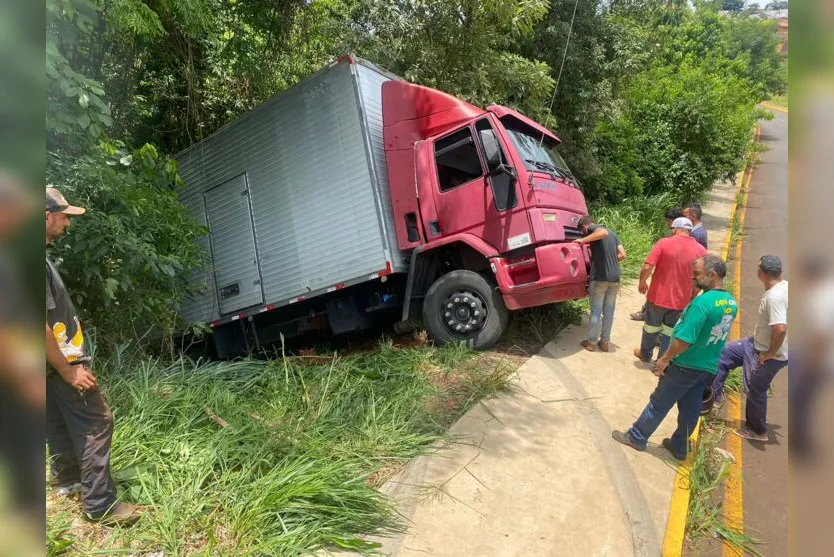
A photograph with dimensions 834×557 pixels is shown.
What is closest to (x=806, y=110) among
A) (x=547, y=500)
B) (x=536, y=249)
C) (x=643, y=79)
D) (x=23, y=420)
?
(x=23, y=420)

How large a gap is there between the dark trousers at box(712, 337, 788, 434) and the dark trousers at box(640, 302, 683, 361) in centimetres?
57

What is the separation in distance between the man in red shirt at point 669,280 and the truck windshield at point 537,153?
1.48m

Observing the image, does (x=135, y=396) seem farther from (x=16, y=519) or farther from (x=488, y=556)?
(x=16, y=519)

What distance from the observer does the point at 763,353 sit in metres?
4.24

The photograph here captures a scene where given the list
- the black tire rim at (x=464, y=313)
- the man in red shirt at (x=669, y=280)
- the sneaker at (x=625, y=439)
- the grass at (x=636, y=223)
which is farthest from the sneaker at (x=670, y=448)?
the grass at (x=636, y=223)

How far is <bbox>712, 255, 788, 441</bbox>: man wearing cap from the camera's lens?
400cm

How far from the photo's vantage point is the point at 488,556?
2887mm

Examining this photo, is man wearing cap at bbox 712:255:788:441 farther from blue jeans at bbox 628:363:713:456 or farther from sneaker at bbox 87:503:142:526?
Result: sneaker at bbox 87:503:142:526

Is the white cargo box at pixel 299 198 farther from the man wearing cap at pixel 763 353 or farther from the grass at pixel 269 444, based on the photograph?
the man wearing cap at pixel 763 353

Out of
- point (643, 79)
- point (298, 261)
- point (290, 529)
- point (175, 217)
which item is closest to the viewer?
point (290, 529)

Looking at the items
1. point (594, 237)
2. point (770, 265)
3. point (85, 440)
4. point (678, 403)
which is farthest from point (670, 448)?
point (85, 440)

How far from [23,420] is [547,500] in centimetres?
326

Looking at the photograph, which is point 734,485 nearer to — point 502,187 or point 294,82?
point 502,187

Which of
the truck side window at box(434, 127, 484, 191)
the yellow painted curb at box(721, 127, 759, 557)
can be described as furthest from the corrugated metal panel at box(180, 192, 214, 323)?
the yellow painted curb at box(721, 127, 759, 557)
